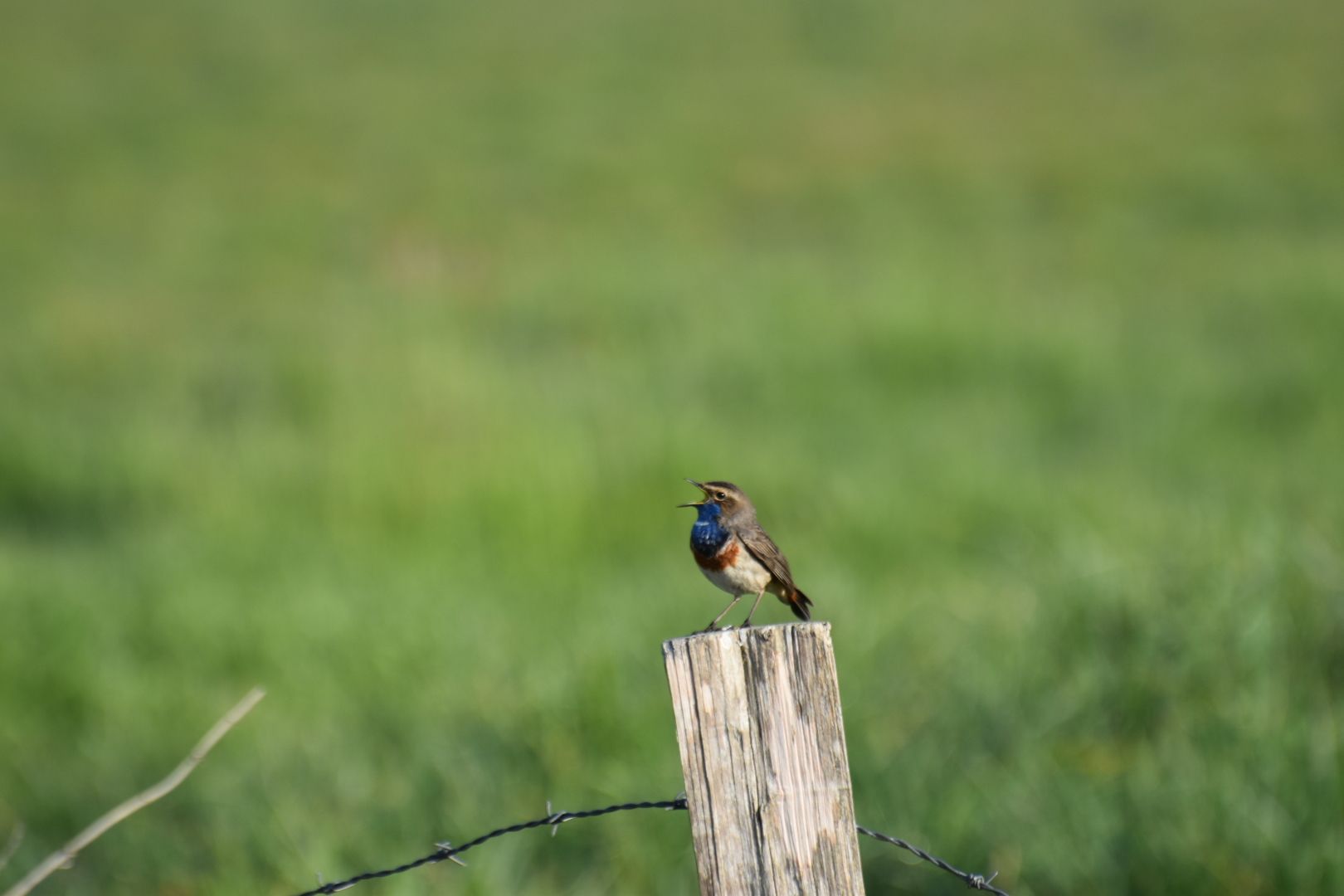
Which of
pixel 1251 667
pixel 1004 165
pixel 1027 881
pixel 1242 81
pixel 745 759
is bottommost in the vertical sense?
pixel 1027 881

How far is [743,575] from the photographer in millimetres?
2891

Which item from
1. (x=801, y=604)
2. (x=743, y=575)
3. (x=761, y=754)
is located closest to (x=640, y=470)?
(x=801, y=604)

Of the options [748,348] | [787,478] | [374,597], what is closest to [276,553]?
[374,597]

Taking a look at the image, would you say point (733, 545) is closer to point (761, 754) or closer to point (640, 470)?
point (761, 754)

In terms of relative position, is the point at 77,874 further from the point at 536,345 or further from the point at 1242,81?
the point at 1242,81

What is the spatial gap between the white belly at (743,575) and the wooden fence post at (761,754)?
0.74 meters

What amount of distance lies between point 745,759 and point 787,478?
265 inches

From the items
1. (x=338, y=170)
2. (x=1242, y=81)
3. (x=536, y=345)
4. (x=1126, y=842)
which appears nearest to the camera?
(x=1126, y=842)

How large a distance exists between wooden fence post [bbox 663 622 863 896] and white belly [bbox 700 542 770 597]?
74cm

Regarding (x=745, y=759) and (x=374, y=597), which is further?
(x=374, y=597)

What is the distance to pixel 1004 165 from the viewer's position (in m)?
21.3

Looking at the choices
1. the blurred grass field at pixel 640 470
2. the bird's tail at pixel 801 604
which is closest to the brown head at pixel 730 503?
the bird's tail at pixel 801 604

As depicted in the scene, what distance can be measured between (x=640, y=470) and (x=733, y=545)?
575 cm

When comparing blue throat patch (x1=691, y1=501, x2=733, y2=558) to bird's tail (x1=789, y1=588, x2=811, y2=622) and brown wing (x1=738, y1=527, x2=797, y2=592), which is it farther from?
bird's tail (x1=789, y1=588, x2=811, y2=622)
